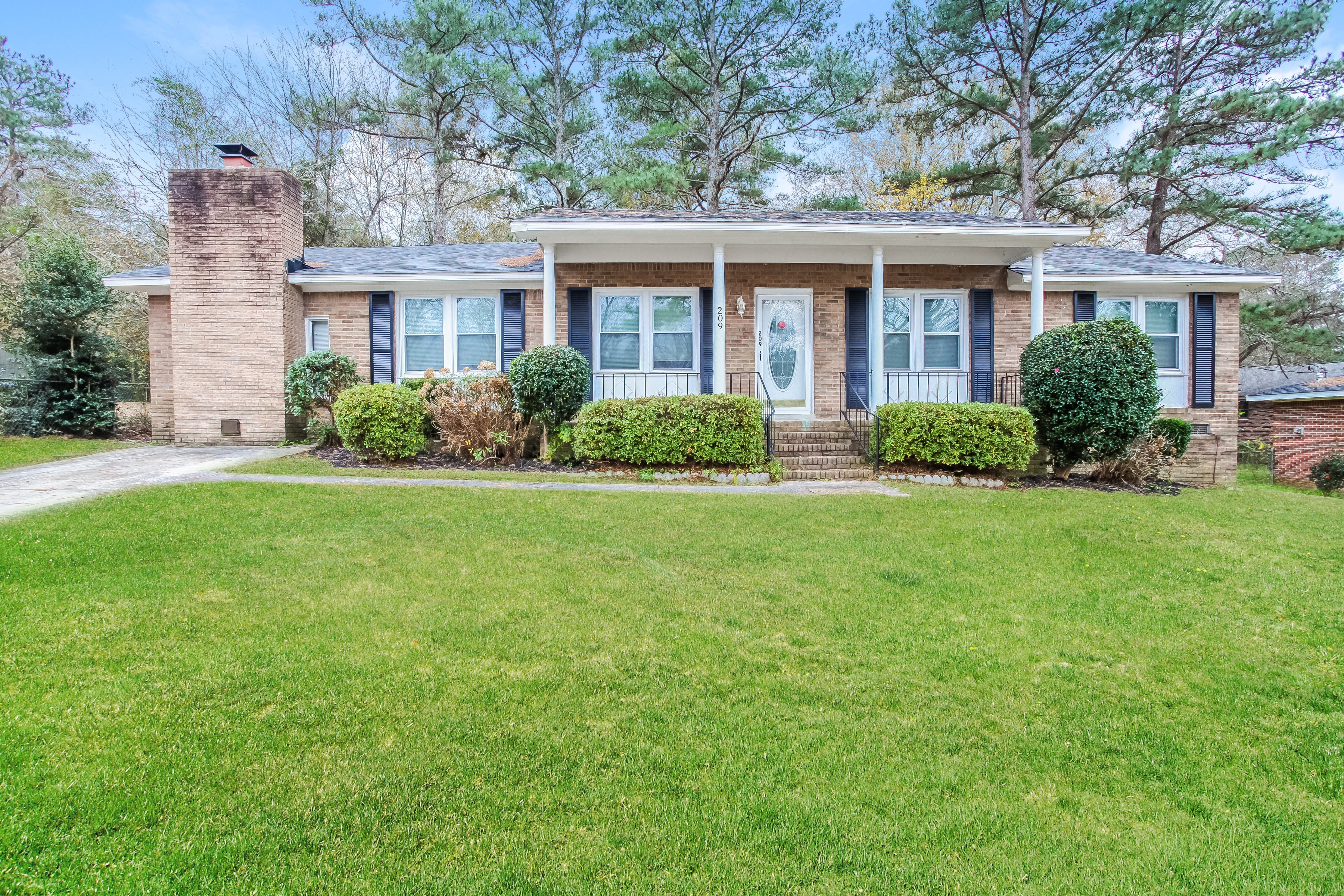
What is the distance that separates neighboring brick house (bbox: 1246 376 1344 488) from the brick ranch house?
8827mm

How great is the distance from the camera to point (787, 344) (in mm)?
11648

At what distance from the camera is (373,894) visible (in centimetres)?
186

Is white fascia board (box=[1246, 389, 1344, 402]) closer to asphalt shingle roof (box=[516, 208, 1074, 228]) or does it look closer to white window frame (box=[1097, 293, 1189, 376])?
white window frame (box=[1097, 293, 1189, 376])

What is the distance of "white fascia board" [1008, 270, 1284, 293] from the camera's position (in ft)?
A: 38.3

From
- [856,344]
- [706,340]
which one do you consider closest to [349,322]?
[706,340]

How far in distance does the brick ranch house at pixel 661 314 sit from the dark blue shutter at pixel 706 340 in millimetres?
30

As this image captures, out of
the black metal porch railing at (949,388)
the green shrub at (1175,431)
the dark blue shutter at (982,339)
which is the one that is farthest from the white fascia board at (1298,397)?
the dark blue shutter at (982,339)

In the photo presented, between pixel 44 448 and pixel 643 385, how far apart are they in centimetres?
991

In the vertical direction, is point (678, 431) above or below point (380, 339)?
below

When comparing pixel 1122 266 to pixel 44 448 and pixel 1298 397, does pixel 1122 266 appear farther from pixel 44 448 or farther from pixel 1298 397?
pixel 44 448

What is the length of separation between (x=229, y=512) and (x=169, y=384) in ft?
27.3

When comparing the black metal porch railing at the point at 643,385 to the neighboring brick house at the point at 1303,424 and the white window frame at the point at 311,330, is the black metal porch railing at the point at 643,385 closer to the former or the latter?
the white window frame at the point at 311,330

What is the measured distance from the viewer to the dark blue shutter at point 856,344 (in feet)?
38.0

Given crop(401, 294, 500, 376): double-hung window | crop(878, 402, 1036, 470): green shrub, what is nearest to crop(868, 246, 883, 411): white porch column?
crop(878, 402, 1036, 470): green shrub
